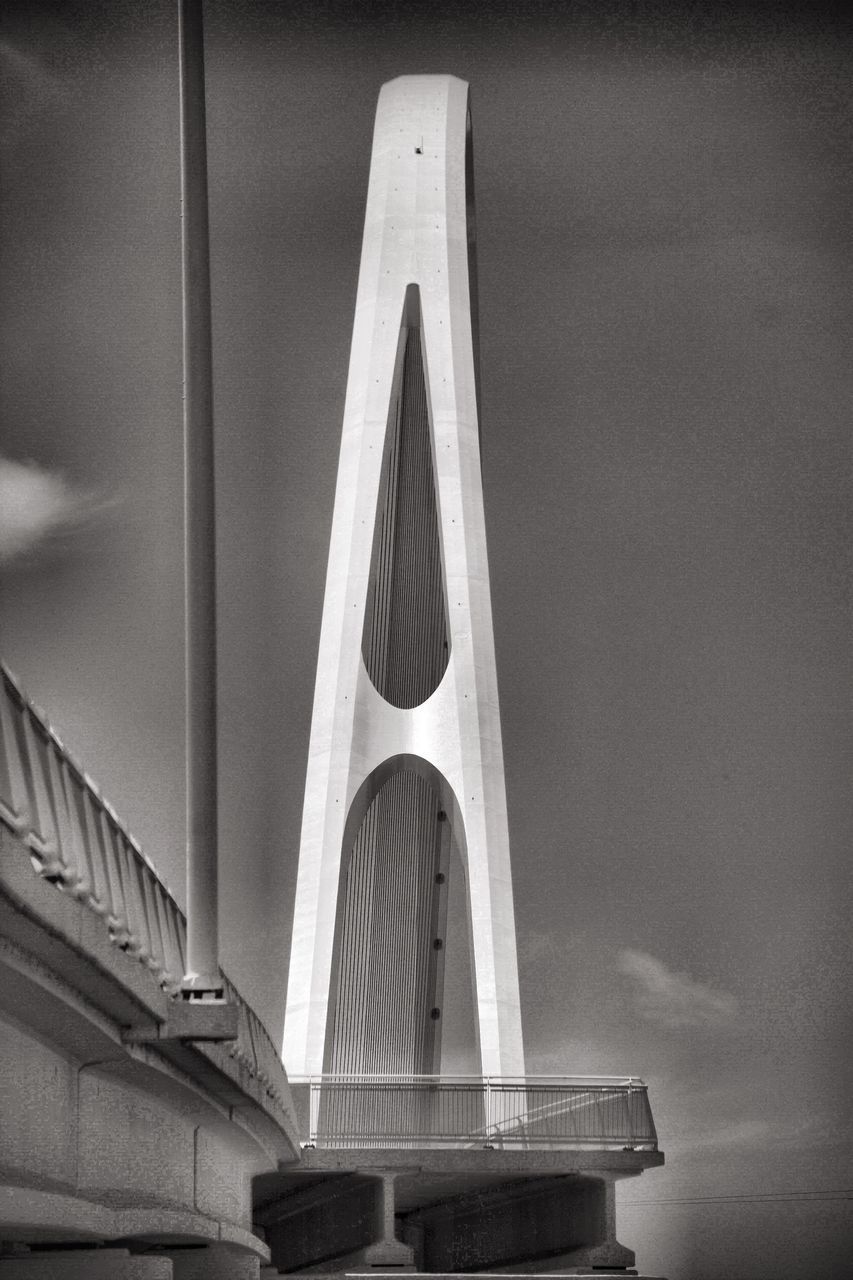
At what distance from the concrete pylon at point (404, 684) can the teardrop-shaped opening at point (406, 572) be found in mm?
35

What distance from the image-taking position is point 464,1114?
84.2 feet

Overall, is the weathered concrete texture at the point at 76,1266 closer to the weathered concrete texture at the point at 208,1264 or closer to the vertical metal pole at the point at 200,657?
the vertical metal pole at the point at 200,657

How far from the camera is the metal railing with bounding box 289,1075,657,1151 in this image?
2388 centimetres

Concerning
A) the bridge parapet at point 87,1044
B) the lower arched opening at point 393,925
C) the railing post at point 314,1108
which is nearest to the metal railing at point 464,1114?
the railing post at point 314,1108

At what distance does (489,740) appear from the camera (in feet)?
104

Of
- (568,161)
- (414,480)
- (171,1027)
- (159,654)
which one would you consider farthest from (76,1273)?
(568,161)

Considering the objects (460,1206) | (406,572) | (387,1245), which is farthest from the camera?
(406,572)

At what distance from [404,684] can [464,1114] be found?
32.1 ft

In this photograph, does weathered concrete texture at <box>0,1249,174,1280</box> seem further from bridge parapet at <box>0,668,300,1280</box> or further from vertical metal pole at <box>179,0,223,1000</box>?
vertical metal pole at <box>179,0,223,1000</box>

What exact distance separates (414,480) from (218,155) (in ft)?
72.4

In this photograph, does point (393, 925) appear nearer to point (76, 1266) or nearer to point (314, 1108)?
point (314, 1108)

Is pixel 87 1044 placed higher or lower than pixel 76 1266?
higher

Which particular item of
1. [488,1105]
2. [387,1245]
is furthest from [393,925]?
[387,1245]

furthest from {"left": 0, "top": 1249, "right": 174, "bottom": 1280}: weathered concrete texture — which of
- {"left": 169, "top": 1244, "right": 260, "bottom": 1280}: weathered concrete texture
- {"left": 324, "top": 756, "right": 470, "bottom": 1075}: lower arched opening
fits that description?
{"left": 324, "top": 756, "right": 470, "bottom": 1075}: lower arched opening
